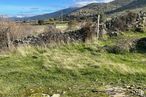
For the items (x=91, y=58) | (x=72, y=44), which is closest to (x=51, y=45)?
(x=72, y=44)

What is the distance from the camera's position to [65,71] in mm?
17328

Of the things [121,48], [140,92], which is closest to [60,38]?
[121,48]

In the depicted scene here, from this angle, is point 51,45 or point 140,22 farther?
point 140,22

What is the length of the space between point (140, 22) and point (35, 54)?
1095cm

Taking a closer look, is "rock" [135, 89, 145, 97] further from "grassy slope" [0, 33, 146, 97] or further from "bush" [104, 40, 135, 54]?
"bush" [104, 40, 135, 54]

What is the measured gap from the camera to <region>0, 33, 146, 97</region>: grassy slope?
15.1m

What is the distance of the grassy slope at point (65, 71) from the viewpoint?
15.1 meters

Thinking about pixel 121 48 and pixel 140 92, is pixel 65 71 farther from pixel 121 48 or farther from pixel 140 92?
pixel 121 48

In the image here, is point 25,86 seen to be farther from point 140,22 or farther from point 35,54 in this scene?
point 140,22

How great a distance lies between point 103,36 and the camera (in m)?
25.0

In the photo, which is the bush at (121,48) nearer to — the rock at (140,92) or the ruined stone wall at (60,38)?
the ruined stone wall at (60,38)

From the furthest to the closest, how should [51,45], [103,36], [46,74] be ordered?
[103,36] → [51,45] → [46,74]

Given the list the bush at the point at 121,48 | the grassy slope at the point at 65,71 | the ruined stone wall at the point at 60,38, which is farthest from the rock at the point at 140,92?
the ruined stone wall at the point at 60,38

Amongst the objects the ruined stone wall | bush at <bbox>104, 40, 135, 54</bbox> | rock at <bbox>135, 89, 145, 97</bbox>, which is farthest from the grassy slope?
the ruined stone wall
